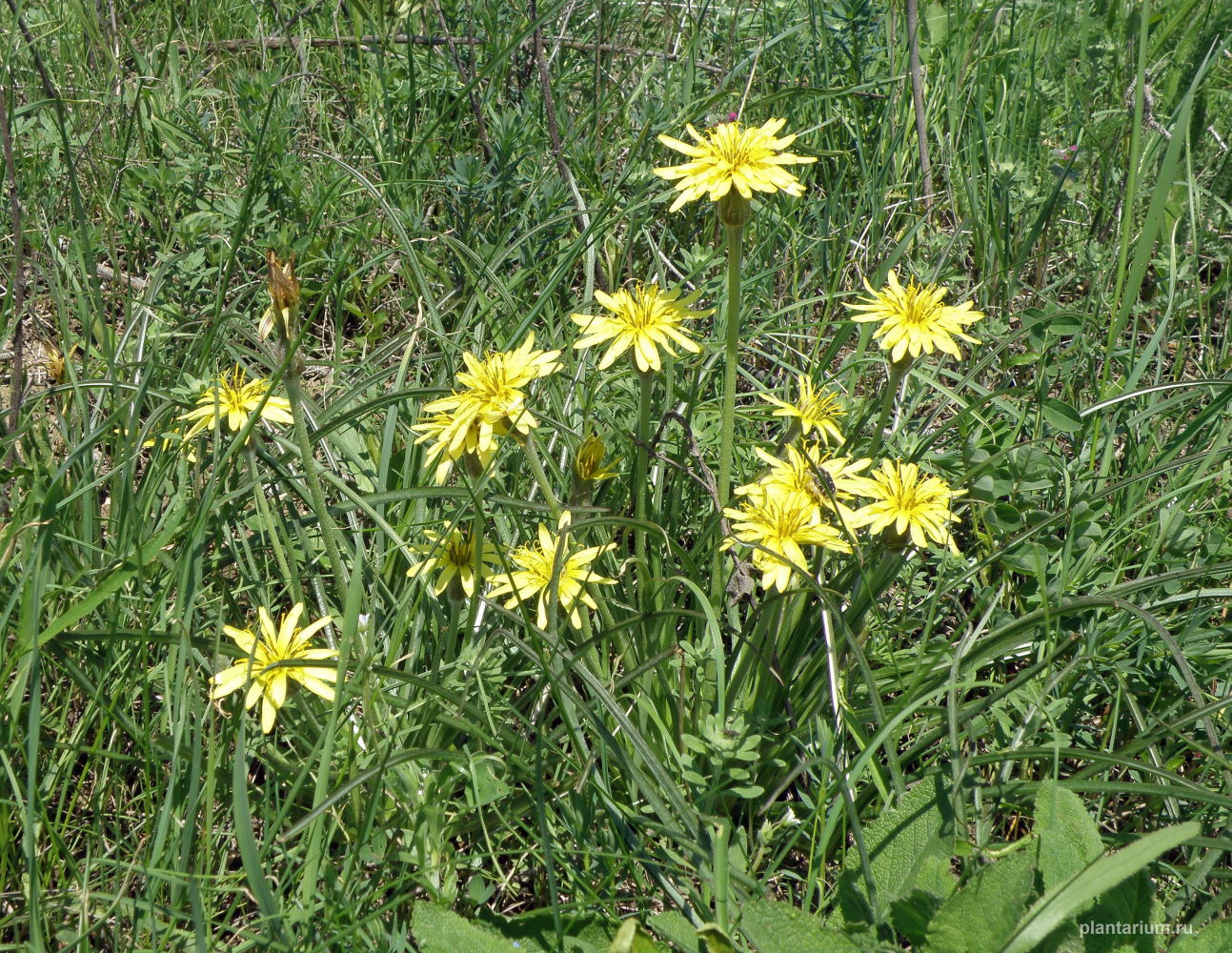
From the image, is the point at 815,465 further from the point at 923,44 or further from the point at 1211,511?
the point at 923,44

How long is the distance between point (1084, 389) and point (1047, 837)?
54.2 inches

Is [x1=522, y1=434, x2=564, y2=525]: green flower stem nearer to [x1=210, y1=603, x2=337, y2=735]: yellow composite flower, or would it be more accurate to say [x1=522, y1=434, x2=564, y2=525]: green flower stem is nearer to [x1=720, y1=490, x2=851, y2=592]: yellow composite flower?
[x1=720, y1=490, x2=851, y2=592]: yellow composite flower

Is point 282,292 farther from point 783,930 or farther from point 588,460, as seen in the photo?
point 783,930

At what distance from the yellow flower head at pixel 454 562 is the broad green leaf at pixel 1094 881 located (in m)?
0.92

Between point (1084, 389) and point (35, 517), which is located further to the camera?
point (1084, 389)

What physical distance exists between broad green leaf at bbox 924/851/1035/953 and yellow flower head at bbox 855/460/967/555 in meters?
0.47

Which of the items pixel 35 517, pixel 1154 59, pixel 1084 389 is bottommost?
pixel 35 517

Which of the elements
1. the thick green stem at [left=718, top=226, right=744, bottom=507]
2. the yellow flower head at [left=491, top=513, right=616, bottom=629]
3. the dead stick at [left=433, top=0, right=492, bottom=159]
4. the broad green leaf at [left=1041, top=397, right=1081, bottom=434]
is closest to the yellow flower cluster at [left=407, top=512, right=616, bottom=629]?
the yellow flower head at [left=491, top=513, right=616, bottom=629]

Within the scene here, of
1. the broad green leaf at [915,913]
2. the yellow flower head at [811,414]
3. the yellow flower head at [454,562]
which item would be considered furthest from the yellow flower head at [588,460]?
the broad green leaf at [915,913]

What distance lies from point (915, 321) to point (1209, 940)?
1006mm

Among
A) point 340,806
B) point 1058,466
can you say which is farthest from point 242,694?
point 1058,466

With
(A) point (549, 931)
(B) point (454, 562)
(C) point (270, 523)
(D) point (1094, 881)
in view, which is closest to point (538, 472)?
(B) point (454, 562)

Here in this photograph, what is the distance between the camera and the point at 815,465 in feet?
5.26

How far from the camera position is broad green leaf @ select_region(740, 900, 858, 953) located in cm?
133
